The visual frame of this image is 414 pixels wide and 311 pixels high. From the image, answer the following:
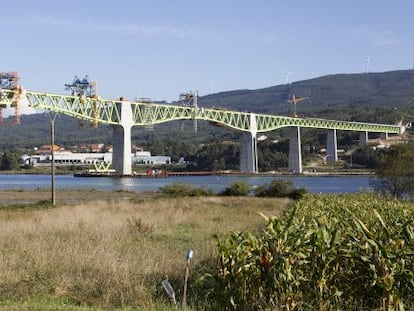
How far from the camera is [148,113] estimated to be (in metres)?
131

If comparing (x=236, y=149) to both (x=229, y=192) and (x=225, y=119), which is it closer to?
(x=225, y=119)

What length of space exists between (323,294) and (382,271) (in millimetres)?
752

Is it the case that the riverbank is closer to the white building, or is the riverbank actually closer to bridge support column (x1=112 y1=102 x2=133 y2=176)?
bridge support column (x1=112 y1=102 x2=133 y2=176)

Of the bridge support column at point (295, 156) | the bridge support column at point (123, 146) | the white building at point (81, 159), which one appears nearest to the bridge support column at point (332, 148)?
the bridge support column at point (295, 156)

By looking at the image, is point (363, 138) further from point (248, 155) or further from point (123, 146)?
point (123, 146)

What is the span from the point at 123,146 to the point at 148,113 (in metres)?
19.0

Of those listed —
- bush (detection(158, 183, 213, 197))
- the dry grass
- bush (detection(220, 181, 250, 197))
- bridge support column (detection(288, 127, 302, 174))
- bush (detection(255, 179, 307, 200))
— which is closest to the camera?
the dry grass

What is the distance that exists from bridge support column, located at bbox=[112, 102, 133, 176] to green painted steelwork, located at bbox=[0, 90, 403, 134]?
1.46 meters

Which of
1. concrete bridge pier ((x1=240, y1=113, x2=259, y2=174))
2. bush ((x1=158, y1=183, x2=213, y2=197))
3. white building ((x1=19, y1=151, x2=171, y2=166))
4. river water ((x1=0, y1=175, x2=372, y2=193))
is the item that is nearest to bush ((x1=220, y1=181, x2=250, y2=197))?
bush ((x1=158, y1=183, x2=213, y2=197))

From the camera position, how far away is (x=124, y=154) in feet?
368

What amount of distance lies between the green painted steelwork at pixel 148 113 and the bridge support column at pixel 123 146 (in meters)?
1.46

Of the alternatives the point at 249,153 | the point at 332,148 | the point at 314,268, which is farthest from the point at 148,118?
the point at 314,268

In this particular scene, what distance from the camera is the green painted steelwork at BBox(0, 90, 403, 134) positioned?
11175cm

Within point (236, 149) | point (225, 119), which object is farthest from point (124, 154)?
point (236, 149)
